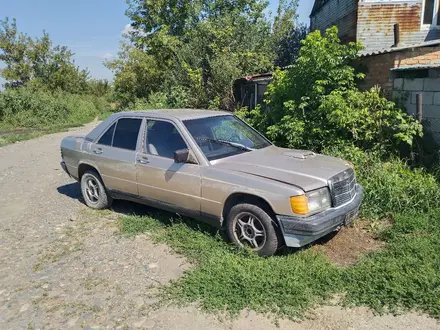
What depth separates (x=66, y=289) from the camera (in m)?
3.76

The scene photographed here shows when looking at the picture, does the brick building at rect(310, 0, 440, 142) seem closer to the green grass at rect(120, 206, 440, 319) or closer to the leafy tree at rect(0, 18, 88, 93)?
the green grass at rect(120, 206, 440, 319)

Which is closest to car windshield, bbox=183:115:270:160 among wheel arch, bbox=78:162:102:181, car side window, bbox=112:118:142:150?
car side window, bbox=112:118:142:150

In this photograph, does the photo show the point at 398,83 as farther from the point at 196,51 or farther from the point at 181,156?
the point at 196,51

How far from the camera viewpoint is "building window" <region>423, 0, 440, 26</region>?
38.7 ft

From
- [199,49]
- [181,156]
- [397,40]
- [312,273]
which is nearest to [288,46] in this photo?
[199,49]

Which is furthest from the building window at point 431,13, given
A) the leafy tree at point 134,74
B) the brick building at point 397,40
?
the leafy tree at point 134,74

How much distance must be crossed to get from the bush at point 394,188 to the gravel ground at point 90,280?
226cm

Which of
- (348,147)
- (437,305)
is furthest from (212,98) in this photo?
(437,305)

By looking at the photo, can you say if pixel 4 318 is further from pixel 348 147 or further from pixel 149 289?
pixel 348 147

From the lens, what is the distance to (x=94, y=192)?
20.0 feet

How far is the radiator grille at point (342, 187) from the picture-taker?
4.05 metres

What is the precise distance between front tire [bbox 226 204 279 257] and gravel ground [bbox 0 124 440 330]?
66 cm

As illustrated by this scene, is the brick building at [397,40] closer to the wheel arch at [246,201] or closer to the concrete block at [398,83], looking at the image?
the concrete block at [398,83]

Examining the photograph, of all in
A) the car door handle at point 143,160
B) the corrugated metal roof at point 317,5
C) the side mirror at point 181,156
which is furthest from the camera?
the corrugated metal roof at point 317,5
